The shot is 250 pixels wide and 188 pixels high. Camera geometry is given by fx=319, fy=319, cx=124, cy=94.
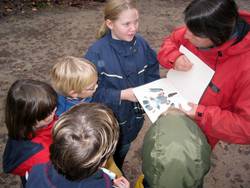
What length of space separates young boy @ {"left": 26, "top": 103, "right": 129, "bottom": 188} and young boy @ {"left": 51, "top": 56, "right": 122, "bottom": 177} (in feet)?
1.81

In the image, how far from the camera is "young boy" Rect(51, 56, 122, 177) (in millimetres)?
2027

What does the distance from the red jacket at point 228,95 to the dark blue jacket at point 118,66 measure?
0.47 meters

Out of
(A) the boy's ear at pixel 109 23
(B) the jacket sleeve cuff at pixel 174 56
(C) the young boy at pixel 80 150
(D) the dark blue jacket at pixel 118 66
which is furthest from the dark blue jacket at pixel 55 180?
(A) the boy's ear at pixel 109 23

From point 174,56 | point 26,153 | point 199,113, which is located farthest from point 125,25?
point 26,153

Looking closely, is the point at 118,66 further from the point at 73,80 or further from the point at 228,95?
the point at 228,95

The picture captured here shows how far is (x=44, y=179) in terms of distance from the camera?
145cm

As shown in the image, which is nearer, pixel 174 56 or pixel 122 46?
pixel 174 56

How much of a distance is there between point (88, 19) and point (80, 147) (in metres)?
4.95

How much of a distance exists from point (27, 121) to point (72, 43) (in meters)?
3.59

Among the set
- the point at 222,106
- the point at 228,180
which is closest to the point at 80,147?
the point at 222,106

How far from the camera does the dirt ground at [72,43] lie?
3.16 m

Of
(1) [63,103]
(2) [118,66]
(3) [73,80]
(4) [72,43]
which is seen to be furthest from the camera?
(4) [72,43]

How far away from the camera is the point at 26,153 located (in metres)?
1.77

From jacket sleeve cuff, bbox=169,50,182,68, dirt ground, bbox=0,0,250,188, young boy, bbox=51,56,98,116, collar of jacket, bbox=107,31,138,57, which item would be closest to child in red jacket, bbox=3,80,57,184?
young boy, bbox=51,56,98,116
